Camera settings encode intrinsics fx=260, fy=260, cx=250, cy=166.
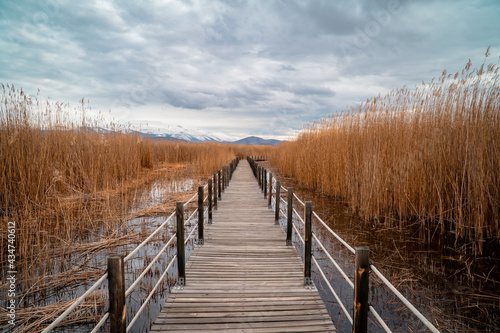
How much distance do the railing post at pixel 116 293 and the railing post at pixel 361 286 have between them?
1720 millimetres

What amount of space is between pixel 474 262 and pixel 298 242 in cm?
276

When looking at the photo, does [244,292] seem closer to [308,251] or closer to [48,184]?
[308,251]

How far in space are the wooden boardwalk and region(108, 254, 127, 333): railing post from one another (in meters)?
0.66

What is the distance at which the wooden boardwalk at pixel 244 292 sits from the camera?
2457 mm

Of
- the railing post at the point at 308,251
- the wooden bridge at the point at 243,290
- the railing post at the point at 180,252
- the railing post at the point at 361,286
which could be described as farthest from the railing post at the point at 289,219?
the railing post at the point at 361,286

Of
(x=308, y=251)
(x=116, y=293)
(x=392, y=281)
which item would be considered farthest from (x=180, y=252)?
(x=392, y=281)

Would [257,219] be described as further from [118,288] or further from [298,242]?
[118,288]

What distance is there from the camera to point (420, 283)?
11.9 feet

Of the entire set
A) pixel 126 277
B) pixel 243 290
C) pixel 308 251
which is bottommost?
pixel 126 277

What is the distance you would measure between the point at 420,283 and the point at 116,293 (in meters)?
3.84

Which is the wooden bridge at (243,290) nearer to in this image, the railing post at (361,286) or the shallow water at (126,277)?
the railing post at (361,286)

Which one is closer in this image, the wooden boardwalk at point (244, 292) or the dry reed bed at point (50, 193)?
the wooden boardwalk at point (244, 292)

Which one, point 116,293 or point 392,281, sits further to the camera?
point 392,281

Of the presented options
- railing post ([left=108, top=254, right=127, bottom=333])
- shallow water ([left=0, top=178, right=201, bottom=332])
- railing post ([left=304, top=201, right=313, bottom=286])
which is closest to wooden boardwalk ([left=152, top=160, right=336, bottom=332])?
railing post ([left=304, top=201, right=313, bottom=286])
